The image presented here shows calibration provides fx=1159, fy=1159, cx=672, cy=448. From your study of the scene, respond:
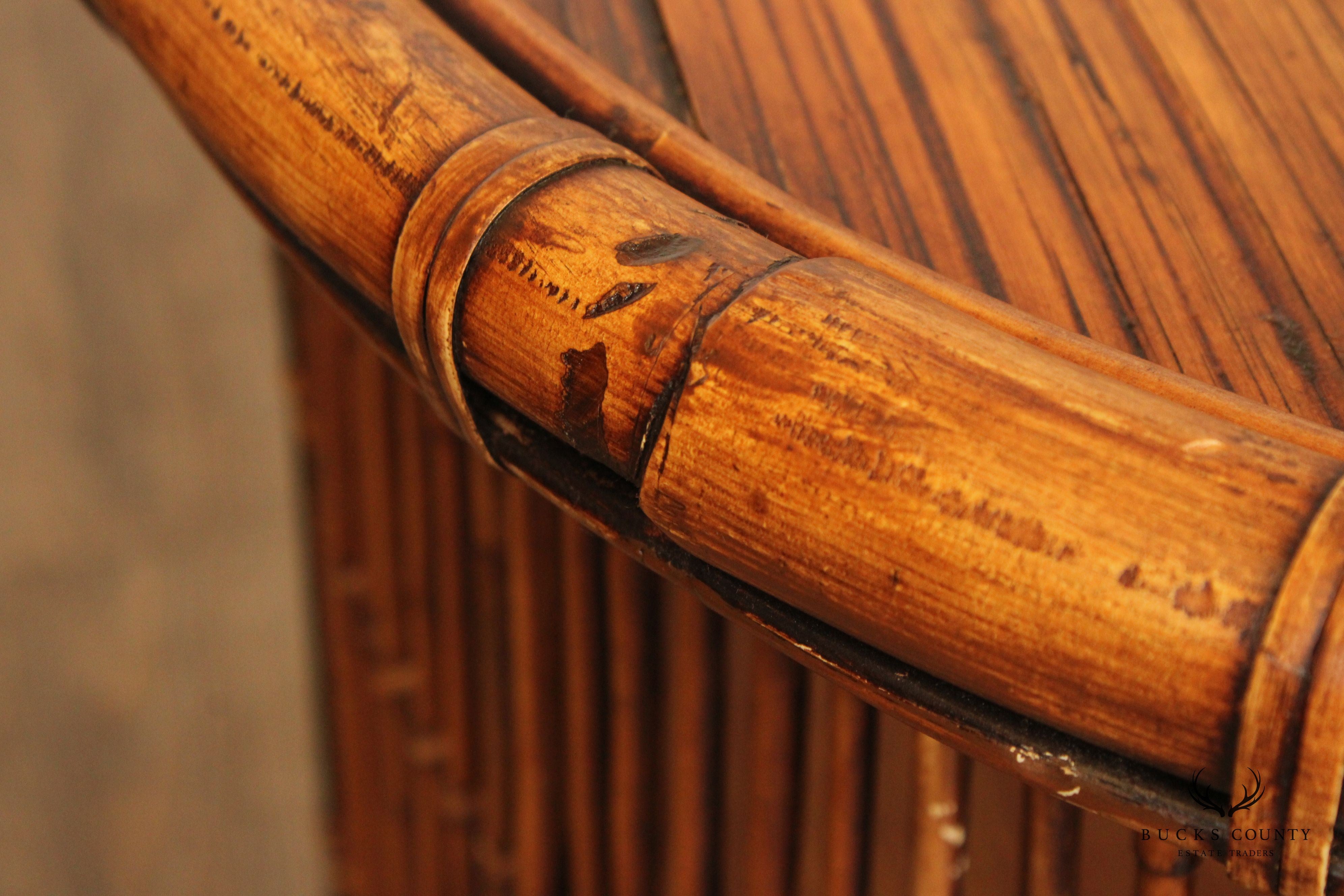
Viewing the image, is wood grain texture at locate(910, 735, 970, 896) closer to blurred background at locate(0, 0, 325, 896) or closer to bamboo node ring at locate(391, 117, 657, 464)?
bamboo node ring at locate(391, 117, 657, 464)

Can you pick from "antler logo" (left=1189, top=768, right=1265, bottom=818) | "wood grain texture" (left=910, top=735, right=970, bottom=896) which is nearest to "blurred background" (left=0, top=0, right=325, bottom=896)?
"wood grain texture" (left=910, top=735, right=970, bottom=896)

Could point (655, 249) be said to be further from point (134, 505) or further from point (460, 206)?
point (134, 505)

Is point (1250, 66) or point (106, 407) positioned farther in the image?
point (106, 407)

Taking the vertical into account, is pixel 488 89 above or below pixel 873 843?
above

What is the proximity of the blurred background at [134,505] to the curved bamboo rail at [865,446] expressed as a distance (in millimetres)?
942

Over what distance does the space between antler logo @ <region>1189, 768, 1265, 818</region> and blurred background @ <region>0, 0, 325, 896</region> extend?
3.53ft

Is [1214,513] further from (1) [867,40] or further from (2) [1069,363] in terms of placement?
(1) [867,40]

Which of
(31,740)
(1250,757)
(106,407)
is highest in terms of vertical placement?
(1250,757)

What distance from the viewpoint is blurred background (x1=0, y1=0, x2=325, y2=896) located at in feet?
3.90

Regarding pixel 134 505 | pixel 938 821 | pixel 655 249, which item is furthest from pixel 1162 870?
pixel 134 505

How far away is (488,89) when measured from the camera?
0.34 metres

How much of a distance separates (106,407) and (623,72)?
1017 mm

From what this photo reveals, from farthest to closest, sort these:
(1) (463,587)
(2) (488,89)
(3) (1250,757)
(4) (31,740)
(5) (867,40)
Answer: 1. (4) (31,740)
2. (1) (463,587)
3. (5) (867,40)
4. (2) (488,89)
5. (3) (1250,757)

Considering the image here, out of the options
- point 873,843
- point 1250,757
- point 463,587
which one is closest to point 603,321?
point 1250,757
